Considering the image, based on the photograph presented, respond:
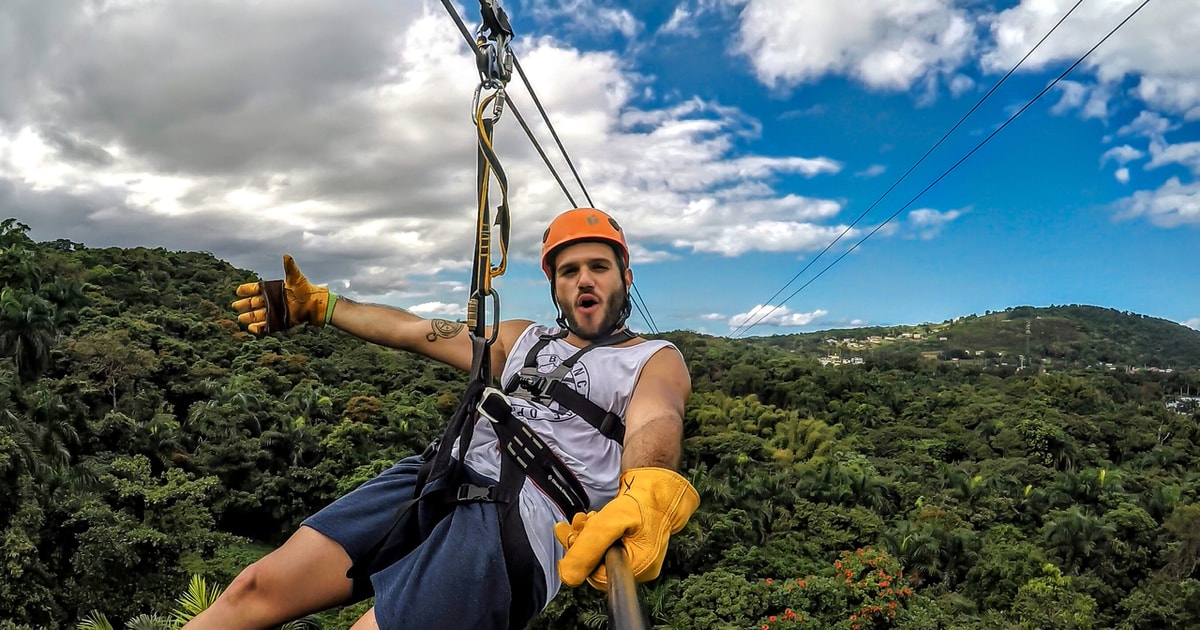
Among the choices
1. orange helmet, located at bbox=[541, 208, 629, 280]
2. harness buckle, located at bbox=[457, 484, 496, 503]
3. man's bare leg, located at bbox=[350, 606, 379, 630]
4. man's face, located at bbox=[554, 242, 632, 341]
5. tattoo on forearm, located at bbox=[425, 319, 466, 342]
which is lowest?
man's bare leg, located at bbox=[350, 606, 379, 630]

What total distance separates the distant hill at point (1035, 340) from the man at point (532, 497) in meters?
119

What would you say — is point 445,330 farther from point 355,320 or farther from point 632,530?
point 632,530

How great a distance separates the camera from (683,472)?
38.0m

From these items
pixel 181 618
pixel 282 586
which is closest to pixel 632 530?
pixel 282 586

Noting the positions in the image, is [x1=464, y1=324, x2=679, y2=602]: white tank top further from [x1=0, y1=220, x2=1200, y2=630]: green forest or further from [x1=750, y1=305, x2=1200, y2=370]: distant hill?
[x1=750, y1=305, x2=1200, y2=370]: distant hill

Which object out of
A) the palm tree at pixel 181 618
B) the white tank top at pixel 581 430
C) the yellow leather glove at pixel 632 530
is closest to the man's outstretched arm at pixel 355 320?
the white tank top at pixel 581 430

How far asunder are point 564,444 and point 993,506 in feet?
131

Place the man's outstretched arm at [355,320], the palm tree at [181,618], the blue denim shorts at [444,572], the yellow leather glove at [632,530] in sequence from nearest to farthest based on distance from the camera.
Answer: the yellow leather glove at [632,530], the blue denim shorts at [444,572], the man's outstretched arm at [355,320], the palm tree at [181,618]

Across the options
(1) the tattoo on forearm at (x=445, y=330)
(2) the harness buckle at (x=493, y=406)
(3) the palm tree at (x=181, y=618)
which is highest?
(1) the tattoo on forearm at (x=445, y=330)

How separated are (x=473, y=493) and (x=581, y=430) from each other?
14.4 inches

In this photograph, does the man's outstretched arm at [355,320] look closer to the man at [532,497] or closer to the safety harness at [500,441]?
the man at [532,497]

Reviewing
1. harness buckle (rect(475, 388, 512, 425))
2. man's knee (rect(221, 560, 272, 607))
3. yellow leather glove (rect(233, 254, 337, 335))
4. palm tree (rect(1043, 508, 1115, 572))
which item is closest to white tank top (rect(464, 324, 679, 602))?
harness buckle (rect(475, 388, 512, 425))

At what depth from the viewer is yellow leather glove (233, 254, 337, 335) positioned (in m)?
2.90

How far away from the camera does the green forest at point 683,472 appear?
65.5 ft
